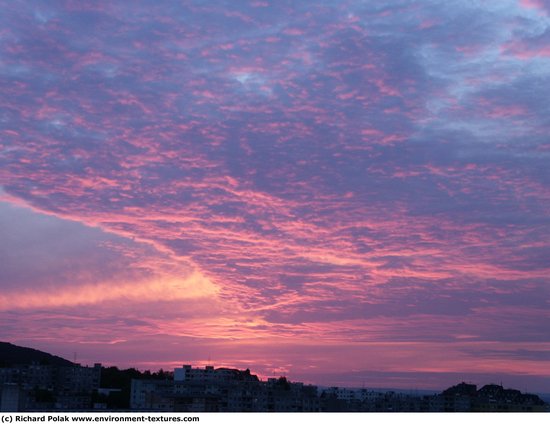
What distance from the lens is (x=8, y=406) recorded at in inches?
1652

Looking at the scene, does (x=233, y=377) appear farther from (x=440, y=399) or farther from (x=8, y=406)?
(x=8, y=406)

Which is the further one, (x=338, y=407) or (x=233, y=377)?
(x=233, y=377)

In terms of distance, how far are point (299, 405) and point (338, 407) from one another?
26.5 feet

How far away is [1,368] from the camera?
172 meters

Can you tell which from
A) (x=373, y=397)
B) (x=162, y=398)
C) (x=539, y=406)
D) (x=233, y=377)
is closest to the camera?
(x=162, y=398)

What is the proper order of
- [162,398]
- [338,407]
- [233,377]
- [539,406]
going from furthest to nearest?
1. [233,377]
2. [539,406]
3. [338,407]
4. [162,398]

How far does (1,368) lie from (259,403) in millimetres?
67298

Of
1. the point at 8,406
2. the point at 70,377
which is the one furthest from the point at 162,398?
the point at 8,406

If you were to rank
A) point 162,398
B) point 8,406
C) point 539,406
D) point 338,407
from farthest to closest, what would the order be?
point 539,406 → point 338,407 → point 162,398 → point 8,406

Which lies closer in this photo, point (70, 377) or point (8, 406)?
point (8, 406)

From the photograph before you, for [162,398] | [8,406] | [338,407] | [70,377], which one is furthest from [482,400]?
[8,406]
